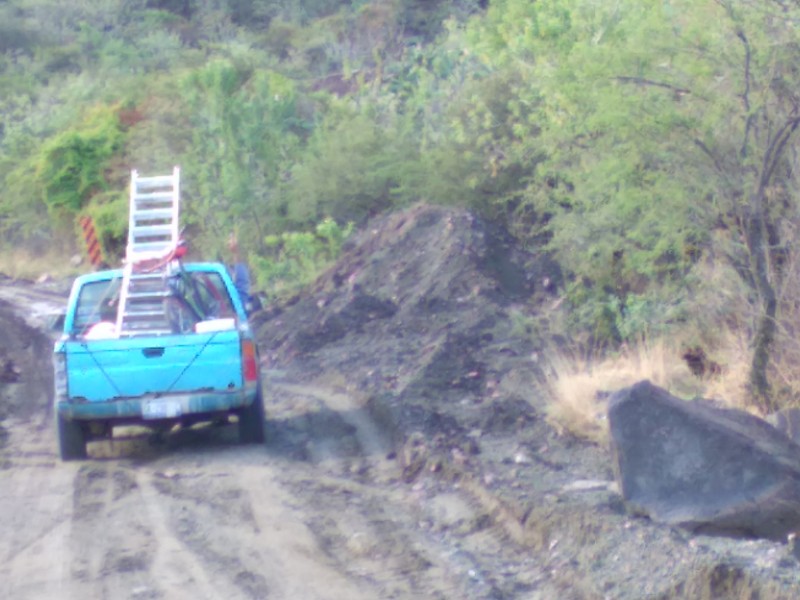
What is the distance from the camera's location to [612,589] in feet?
22.4

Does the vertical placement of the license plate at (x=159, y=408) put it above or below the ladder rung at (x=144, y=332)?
below

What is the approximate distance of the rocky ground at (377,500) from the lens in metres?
7.10

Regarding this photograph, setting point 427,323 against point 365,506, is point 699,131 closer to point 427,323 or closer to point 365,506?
point 365,506

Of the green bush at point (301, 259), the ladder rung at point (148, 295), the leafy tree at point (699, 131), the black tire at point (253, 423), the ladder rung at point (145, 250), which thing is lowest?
the green bush at point (301, 259)

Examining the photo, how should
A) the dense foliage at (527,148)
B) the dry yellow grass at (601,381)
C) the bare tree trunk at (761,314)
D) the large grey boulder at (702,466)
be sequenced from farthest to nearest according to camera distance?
the dry yellow grass at (601,381) < the dense foliage at (527,148) < the bare tree trunk at (761,314) < the large grey boulder at (702,466)

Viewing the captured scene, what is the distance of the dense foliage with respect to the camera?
34.2 feet

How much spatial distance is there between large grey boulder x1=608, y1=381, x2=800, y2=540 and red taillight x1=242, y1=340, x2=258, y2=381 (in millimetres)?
3811

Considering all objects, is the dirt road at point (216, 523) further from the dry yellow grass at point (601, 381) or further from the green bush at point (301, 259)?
the green bush at point (301, 259)

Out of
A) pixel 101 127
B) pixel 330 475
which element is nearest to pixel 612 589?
pixel 330 475

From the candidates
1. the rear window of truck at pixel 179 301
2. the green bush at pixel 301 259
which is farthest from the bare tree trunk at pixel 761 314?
the green bush at pixel 301 259

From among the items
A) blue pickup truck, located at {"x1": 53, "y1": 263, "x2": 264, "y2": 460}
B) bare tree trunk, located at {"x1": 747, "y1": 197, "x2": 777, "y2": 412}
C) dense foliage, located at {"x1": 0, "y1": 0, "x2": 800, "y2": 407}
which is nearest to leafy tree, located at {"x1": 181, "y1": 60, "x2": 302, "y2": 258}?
dense foliage, located at {"x1": 0, "y1": 0, "x2": 800, "y2": 407}

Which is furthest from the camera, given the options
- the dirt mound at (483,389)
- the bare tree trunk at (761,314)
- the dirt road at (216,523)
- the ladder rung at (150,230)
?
the ladder rung at (150,230)

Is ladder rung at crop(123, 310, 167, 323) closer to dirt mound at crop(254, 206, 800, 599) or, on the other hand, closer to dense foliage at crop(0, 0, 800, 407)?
dirt mound at crop(254, 206, 800, 599)

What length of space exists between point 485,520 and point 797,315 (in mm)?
3735
